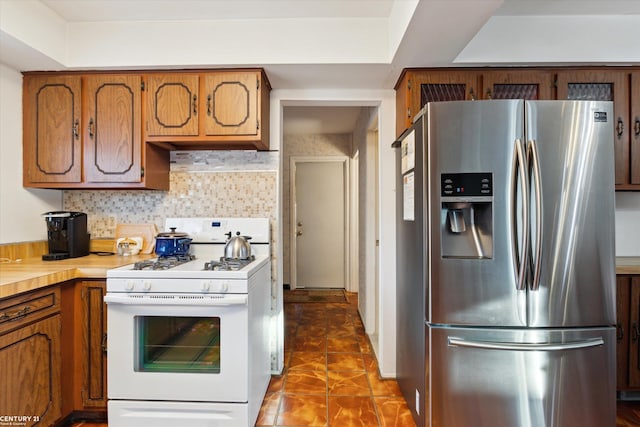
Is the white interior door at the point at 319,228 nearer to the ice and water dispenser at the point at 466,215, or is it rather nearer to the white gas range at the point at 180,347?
the white gas range at the point at 180,347

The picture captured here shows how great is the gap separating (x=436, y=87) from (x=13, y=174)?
287 cm

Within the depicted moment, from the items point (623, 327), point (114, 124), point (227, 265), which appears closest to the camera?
point (227, 265)

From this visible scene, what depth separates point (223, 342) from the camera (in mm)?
1595

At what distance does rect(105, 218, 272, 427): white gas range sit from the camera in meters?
1.59

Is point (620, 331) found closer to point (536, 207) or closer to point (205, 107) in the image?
point (536, 207)

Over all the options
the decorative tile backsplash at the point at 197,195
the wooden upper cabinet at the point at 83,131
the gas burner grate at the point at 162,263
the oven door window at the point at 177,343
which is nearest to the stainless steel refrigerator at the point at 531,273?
the oven door window at the point at 177,343

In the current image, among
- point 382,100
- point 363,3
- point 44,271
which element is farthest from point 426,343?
point 44,271

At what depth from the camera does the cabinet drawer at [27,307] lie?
141 cm

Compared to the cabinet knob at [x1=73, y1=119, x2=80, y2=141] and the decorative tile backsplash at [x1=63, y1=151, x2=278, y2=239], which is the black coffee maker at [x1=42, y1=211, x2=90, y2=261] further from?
the cabinet knob at [x1=73, y1=119, x2=80, y2=141]

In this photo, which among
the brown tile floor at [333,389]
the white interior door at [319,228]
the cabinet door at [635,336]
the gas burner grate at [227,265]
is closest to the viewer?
the gas burner grate at [227,265]

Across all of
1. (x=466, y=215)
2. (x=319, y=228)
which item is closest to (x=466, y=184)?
(x=466, y=215)

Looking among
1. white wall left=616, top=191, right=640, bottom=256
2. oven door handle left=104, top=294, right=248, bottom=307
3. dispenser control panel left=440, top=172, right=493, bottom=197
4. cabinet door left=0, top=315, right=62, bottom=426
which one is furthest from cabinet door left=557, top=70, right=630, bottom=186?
cabinet door left=0, top=315, right=62, bottom=426

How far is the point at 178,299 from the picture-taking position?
1.58 metres

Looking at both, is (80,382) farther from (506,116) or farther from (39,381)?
(506,116)
